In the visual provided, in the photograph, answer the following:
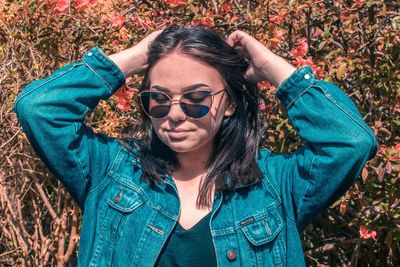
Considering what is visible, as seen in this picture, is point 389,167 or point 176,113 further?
point 389,167

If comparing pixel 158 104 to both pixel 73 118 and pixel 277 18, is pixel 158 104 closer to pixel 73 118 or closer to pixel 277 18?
pixel 73 118

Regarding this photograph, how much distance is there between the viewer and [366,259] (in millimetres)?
4438

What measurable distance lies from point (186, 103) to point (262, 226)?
435mm

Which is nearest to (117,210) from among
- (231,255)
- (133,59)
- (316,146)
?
(231,255)

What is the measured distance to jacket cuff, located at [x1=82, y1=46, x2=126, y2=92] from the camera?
8.70 feet

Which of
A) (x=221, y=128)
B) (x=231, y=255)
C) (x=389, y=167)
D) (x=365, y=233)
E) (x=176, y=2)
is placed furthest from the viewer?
(x=365, y=233)

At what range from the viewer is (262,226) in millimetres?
2479

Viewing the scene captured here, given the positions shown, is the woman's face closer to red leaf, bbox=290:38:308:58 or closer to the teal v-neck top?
the teal v-neck top

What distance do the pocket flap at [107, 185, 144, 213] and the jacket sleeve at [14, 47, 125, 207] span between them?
0.27ft

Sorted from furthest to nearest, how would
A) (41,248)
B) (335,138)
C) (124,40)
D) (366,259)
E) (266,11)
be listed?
(41,248)
(366,259)
(124,40)
(266,11)
(335,138)

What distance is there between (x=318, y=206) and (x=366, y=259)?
2.08m

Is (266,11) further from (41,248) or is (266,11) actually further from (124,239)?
(41,248)

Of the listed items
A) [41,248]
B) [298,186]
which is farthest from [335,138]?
[41,248]

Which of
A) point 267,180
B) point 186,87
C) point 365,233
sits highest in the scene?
point 186,87
